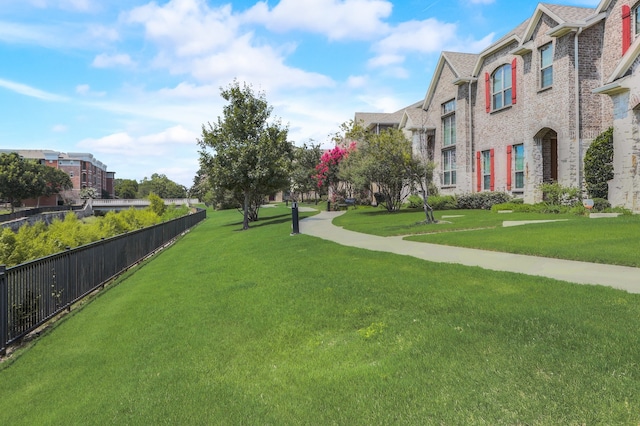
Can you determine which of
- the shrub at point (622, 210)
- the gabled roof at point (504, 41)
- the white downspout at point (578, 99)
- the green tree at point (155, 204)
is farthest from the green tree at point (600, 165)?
the green tree at point (155, 204)

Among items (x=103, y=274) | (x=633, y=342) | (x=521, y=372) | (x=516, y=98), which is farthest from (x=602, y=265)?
(x=516, y=98)

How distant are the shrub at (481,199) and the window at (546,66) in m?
5.87

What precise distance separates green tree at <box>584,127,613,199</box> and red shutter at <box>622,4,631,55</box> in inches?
137

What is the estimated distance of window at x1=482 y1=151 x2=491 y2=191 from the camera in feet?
80.2

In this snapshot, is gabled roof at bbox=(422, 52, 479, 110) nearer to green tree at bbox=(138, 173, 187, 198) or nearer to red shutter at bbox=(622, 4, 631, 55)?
red shutter at bbox=(622, 4, 631, 55)

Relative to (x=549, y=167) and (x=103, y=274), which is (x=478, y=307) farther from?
(x=549, y=167)

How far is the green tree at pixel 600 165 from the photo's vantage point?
1641 cm

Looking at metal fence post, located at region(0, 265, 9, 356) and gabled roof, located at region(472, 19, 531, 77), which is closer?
metal fence post, located at region(0, 265, 9, 356)

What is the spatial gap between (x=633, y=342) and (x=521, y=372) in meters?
1.26

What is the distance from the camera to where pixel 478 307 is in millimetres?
5098

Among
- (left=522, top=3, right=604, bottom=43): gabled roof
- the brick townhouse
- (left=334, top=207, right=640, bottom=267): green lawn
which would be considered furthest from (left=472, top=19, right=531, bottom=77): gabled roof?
(left=334, top=207, right=640, bottom=267): green lawn

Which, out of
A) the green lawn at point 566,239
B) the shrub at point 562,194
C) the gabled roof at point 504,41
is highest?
the gabled roof at point 504,41

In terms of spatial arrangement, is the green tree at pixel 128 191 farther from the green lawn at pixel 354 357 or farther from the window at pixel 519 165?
the green lawn at pixel 354 357

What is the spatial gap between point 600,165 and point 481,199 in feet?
23.6
